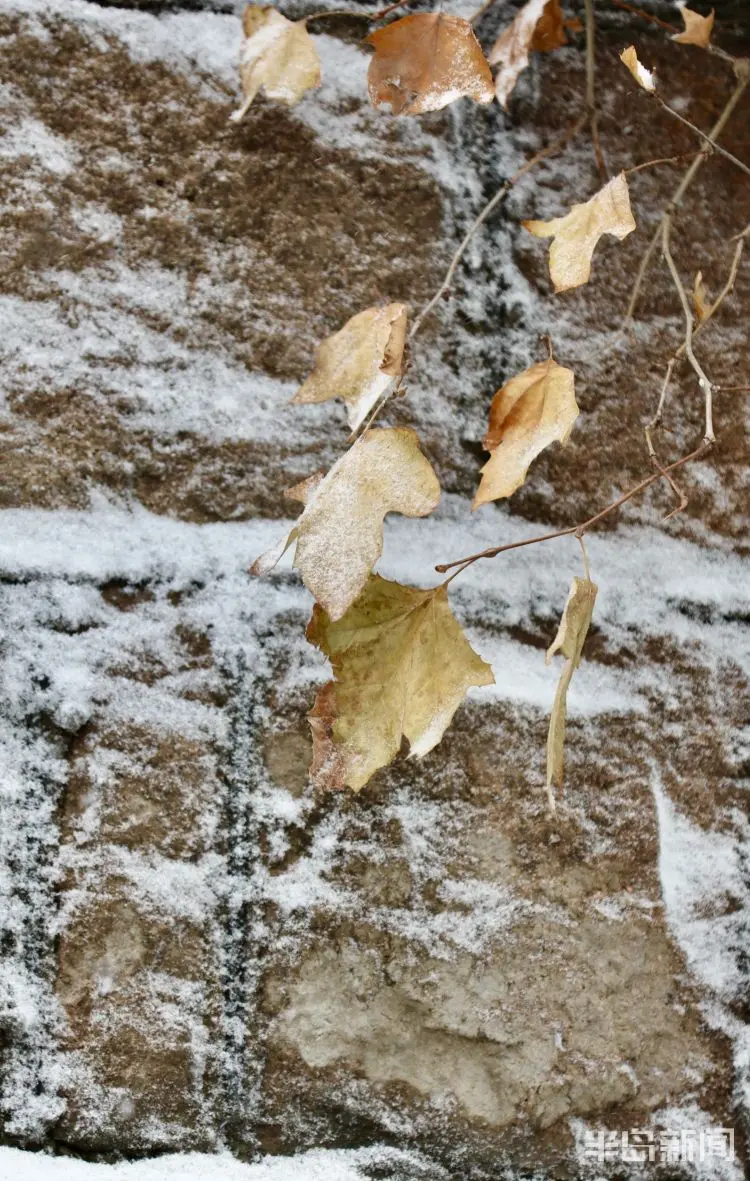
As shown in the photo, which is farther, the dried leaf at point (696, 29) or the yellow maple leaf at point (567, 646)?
the dried leaf at point (696, 29)

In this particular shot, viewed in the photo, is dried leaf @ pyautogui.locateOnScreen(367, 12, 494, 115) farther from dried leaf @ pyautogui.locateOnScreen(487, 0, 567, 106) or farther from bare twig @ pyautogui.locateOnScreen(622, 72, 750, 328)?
bare twig @ pyautogui.locateOnScreen(622, 72, 750, 328)

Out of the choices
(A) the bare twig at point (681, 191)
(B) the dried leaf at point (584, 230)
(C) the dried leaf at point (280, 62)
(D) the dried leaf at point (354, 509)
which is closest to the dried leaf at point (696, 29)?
(A) the bare twig at point (681, 191)

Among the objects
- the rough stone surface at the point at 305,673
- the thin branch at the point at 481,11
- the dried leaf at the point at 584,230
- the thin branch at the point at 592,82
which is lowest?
the rough stone surface at the point at 305,673

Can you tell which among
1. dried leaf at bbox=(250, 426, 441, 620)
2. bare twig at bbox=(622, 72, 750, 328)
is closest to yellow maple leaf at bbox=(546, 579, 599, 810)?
dried leaf at bbox=(250, 426, 441, 620)

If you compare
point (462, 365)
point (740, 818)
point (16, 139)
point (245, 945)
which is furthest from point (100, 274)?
point (740, 818)

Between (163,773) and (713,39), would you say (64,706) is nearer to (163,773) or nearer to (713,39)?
(163,773)

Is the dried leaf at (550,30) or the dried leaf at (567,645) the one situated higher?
the dried leaf at (550,30)

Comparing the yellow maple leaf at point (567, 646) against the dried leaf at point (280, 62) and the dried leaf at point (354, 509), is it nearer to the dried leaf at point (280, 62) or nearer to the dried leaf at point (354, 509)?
the dried leaf at point (354, 509)
